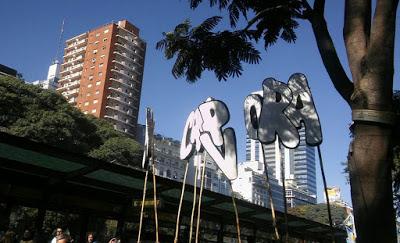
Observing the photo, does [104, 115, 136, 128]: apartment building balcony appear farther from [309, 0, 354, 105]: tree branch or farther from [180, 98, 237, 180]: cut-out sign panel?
[309, 0, 354, 105]: tree branch

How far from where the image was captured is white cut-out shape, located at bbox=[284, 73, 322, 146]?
552cm

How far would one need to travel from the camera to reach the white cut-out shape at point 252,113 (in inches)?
241

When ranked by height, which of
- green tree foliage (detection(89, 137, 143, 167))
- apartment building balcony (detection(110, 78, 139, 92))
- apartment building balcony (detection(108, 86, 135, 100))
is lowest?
green tree foliage (detection(89, 137, 143, 167))

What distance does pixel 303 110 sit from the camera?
576 centimetres

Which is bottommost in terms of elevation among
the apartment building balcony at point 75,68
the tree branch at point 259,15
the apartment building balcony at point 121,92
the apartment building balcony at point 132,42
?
the tree branch at point 259,15

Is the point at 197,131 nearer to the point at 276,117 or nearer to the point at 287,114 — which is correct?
the point at 276,117

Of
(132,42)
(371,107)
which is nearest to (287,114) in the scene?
(371,107)

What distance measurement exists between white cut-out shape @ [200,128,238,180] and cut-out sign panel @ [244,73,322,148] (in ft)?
1.63

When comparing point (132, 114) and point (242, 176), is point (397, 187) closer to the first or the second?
point (132, 114)

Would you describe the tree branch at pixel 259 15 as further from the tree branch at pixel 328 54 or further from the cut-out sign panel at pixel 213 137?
the cut-out sign panel at pixel 213 137

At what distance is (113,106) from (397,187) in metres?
66.9

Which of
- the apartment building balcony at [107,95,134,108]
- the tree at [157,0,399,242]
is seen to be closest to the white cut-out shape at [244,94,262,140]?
the tree at [157,0,399,242]

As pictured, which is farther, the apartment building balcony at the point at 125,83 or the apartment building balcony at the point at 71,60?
the apartment building balcony at the point at 71,60

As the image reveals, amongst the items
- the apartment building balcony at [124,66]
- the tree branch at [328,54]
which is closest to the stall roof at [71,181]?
the tree branch at [328,54]
